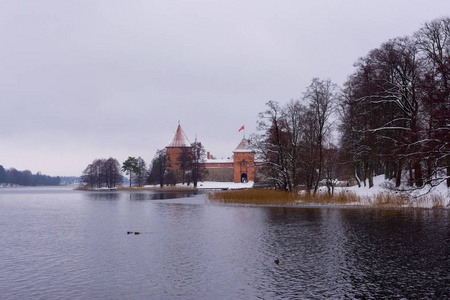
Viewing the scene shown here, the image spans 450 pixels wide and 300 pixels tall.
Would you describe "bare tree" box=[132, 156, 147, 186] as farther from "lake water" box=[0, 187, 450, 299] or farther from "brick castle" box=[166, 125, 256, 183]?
"lake water" box=[0, 187, 450, 299]

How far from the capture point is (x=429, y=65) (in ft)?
105

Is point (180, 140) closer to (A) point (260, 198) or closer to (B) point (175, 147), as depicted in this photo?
(B) point (175, 147)

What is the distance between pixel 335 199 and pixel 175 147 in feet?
231

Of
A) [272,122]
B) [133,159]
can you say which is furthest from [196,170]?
[272,122]

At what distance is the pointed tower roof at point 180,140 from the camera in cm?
9975

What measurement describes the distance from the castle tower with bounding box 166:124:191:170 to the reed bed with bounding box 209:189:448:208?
5678cm

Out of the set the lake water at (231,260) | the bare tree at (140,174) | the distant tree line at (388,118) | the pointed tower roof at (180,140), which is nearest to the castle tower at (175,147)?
the pointed tower roof at (180,140)

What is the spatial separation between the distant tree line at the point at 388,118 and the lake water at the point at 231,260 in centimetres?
561

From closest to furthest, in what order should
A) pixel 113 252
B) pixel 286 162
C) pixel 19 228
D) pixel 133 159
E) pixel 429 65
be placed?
pixel 113 252 < pixel 19 228 < pixel 429 65 < pixel 286 162 < pixel 133 159

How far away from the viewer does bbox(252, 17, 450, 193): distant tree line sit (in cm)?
2405

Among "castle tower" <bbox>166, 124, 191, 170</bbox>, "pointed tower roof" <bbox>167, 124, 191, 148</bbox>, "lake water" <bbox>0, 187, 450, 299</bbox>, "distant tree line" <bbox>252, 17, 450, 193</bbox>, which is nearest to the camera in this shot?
"lake water" <bbox>0, 187, 450, 299</bbox>

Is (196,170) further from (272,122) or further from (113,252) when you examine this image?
(113,252)

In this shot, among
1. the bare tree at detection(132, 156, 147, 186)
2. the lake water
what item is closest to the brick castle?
the bare tree at detection(132, 156, 147, 186)

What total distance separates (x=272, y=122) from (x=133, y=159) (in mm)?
74846
